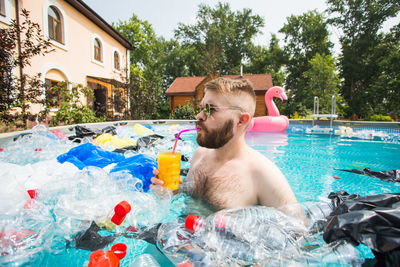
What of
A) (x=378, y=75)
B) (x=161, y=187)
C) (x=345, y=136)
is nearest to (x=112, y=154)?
(x=161, y=187)

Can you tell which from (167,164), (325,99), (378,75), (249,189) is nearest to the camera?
(249,189)

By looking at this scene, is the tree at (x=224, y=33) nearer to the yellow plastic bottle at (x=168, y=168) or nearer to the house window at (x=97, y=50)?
the house window at (x=97, y=50)

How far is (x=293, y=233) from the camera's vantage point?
1.76m

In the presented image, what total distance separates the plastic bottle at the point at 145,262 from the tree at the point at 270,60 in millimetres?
33678

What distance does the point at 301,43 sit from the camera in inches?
1303

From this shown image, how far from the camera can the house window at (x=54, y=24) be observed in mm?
11156

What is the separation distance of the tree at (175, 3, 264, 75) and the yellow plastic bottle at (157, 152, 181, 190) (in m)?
32.8

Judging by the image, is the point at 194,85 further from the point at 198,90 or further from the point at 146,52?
the point at 146,52

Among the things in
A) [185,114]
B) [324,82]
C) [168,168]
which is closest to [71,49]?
[185,114]

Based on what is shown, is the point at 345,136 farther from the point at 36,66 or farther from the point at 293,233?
the point at 36,66

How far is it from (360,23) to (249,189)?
33.5m

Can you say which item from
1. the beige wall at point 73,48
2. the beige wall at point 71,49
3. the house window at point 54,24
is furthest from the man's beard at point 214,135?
the house window at point 54,24

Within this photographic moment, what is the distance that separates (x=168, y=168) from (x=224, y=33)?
36087mm

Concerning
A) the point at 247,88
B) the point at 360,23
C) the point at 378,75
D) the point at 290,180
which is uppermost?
the point at 360,23
